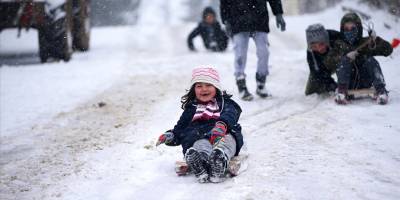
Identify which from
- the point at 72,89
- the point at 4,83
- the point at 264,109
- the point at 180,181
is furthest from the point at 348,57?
the point at 4,83

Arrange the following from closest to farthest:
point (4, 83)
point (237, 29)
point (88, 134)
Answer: point (88, 134) → point (237, 29) → point (4, 83)

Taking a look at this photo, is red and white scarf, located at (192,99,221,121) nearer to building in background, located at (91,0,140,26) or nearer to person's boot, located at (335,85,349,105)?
person's boot, located at (335,85,349,105)

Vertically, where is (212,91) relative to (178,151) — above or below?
above

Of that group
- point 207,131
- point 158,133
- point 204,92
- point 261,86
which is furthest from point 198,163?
point 261,86

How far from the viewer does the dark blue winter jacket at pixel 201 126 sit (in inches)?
140

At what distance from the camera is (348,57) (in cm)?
523

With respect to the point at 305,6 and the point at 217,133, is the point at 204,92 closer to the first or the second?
the point at 217,133

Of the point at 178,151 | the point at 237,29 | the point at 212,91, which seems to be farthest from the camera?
the point at 237,29

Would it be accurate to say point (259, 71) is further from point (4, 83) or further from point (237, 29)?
point (4, 83)

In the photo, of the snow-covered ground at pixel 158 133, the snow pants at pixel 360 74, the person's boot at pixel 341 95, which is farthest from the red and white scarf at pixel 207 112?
the snow pants at pixel 360 74

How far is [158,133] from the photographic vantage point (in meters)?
4.77

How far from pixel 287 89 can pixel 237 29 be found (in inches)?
49.2

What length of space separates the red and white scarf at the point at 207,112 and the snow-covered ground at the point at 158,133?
0.42 m

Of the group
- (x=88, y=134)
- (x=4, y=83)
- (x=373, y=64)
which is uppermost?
(x=373, y=64)
